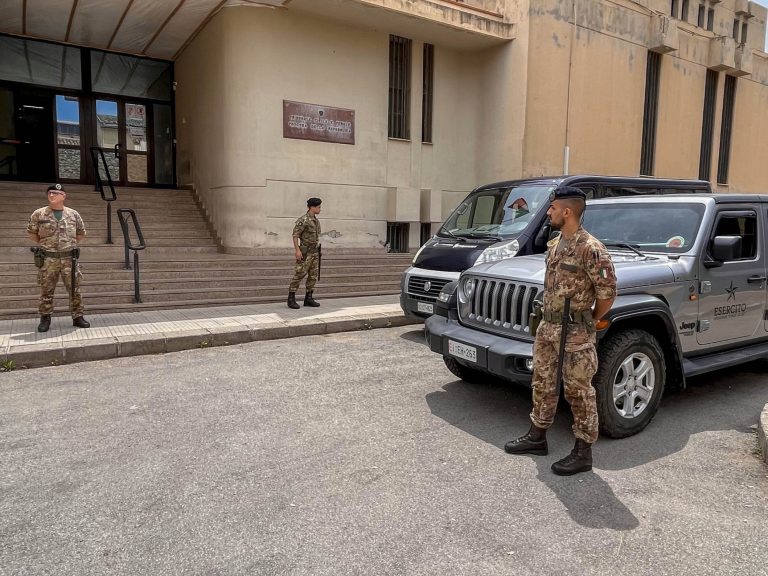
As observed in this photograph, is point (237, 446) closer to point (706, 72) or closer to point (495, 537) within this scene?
point (495, 537)

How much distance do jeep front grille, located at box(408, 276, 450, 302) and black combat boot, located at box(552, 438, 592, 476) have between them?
356 centimetres

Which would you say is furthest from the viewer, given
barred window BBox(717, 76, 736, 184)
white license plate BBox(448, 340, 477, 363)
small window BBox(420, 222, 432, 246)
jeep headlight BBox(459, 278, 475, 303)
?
barred window BBox(717, 76, 736, 184)

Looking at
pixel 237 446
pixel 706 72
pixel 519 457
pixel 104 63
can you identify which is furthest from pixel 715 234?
pixel 706 72

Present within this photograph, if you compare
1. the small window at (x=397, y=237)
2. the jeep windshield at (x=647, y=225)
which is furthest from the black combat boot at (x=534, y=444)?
the small window at (x=397, y=237)

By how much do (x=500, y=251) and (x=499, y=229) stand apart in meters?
0.54

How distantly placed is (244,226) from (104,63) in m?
6.05

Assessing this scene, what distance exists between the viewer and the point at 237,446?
400 centimetres

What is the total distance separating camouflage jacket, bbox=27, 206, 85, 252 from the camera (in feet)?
23.0

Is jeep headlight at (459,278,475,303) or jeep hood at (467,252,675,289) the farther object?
jeep headlight at (459,278,475,303)

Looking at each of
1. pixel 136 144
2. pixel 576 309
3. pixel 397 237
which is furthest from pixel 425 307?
pixel 136 144

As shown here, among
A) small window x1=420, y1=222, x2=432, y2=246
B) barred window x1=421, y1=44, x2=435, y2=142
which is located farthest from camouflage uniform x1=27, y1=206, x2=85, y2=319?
barred window x1=421, y1=44, x2=435, y2=142

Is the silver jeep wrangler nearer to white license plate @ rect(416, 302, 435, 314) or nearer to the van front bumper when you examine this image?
the van front bumper

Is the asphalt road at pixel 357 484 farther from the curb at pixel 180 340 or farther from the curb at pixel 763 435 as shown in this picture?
the curb at pixel 180 340

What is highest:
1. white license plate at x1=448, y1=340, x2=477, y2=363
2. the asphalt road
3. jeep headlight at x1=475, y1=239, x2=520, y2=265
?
jeep headlight at x1=475, y1=239, x2=520, y2=265
